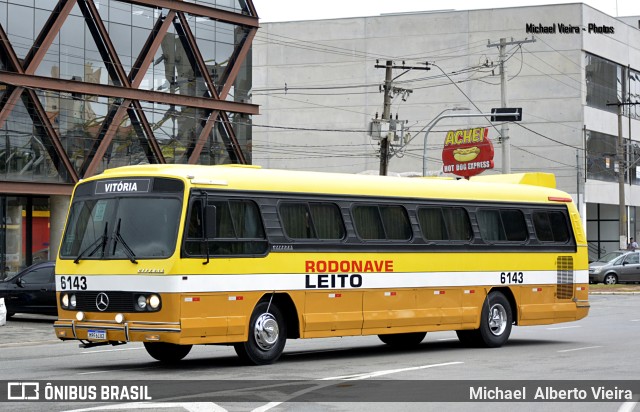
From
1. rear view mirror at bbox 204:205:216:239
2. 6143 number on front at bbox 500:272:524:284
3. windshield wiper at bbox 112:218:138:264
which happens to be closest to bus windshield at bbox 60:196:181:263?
windshield wiper at bbox 112:218:138:264

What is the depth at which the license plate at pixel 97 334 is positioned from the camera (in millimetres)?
16375

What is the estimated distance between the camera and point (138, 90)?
4700cm

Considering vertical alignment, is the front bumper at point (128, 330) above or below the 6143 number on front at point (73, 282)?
below

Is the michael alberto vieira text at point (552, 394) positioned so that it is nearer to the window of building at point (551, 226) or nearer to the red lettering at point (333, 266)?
the red lettering at point (333, 266)

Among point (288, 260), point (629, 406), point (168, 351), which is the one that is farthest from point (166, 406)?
point (168, 351)

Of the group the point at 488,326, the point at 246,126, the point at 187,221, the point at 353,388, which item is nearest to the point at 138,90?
the point at 246,126

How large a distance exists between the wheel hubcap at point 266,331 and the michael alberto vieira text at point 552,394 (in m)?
4.00

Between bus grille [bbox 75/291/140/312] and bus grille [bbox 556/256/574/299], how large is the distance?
31.9 ft

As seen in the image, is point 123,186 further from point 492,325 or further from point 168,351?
point 492,325

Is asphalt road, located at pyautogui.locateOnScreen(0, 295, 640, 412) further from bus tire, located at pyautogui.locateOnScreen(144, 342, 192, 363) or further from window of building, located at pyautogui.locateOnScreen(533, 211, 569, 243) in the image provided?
window of building, located at pyautogui.locateOnScreen(533, 211, 569, 243)

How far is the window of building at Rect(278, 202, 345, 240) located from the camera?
1802 cm

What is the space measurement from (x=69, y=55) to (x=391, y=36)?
38196mm

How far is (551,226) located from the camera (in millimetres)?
22938

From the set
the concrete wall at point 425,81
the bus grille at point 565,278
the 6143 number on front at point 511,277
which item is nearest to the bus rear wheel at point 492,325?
the 6143 number on front at point 511,277
